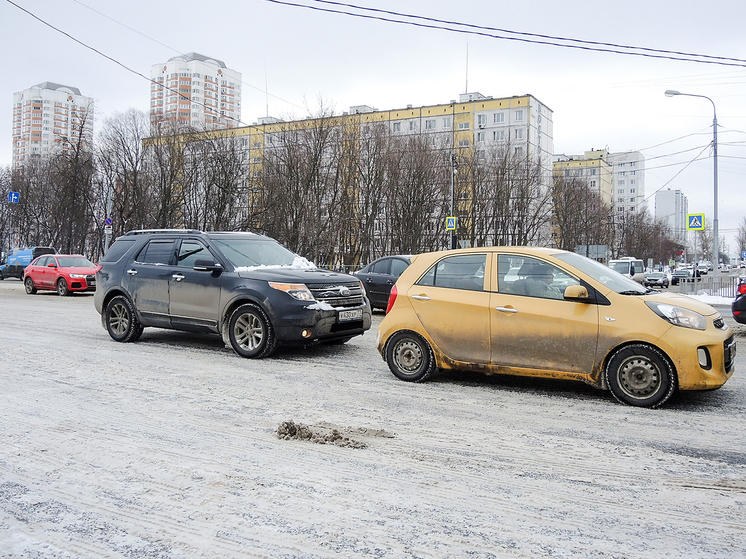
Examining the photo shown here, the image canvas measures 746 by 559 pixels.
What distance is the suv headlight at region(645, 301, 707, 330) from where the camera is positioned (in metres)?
5.58

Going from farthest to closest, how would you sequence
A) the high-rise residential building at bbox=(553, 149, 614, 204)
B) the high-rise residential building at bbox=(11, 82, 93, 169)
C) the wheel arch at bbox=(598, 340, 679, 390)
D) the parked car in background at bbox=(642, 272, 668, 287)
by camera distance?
the high-rise residential building at bbox=(11, 82, 93, 169)
the high-rise residential building at bbox=(553, 149, 614, 204)
the parked car in background at bbox=(642, 272, 668, 287)
the wheel arch at bbox=(598, 340, 679, 390)

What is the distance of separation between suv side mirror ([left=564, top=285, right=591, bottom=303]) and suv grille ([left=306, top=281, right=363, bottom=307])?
3587 mm

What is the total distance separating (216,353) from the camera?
8883 millimetres

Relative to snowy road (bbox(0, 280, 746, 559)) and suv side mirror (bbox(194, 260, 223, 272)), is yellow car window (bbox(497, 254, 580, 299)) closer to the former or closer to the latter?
snowy road (bbox(0, 280, 746, 559))

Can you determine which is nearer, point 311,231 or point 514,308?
point 514,308

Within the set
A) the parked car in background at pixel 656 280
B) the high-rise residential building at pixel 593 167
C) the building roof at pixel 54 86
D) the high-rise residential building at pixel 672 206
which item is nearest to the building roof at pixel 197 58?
the building roof at pixel 54 86

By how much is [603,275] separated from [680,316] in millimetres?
922

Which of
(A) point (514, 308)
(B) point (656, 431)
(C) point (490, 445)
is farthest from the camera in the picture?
(A) point (514, 308)

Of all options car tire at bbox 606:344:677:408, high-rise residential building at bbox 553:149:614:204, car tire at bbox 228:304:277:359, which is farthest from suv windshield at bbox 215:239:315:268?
high-rise residential building at bbox 553:149:614:204

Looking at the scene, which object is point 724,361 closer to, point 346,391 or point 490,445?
point 490,445

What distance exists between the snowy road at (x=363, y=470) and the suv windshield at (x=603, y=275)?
46.4 inches

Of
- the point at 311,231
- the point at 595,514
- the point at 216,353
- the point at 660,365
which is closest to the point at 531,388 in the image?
Result: the point at 660,365

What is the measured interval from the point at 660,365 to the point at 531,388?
1.49 meters

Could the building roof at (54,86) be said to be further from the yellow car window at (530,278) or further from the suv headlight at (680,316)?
the suv headlight at (680,316)
